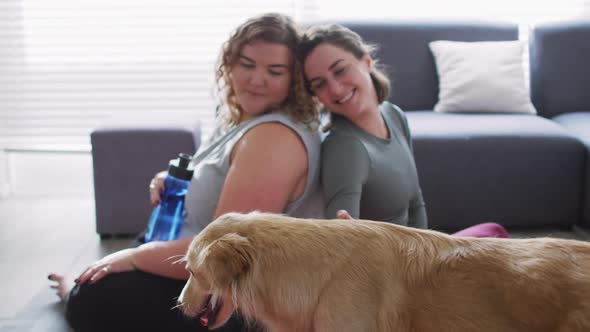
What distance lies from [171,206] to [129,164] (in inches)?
39.4

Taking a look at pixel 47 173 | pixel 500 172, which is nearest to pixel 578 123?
pixel 500 172

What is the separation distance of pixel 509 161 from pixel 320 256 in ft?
7.34

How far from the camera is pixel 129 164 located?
2961 mm

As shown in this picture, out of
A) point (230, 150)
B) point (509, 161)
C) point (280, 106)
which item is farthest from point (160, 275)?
point (509, 161)

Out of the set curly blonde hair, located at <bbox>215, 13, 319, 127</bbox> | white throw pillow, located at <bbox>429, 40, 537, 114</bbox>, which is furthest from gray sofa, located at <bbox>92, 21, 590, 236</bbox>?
curly blonde hair, located at <bbox>215, 13, 319, 127</bbox>

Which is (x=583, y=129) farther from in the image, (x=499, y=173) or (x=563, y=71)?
(x=563, y=71)

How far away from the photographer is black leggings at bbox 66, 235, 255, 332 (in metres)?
1.74

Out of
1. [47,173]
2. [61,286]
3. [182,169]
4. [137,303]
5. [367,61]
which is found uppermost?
[367,61]

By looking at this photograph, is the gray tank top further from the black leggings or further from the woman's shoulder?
the woman's shoulder

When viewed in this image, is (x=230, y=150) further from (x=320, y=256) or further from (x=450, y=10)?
(x=450, y=10)

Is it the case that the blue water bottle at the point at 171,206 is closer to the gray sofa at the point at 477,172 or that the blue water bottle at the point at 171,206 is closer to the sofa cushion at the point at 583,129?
the gray sofa at the point at 477,172

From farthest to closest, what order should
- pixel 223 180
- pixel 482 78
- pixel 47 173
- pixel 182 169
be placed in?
1. pixel 47 173
2. pixel 482 78
3. pixel 182 169
4. pixel 223 180

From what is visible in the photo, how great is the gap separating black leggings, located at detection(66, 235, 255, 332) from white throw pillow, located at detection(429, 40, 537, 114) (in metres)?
2.23

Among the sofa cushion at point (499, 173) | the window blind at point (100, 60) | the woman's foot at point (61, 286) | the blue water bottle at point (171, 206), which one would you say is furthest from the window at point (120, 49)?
the blue water bottle at point (171, 206)
